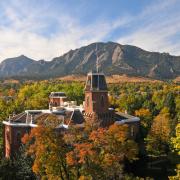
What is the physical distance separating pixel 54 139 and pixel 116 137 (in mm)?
7114

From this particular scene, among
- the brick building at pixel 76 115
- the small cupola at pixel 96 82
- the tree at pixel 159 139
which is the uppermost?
the small cupola at pixel 96 82

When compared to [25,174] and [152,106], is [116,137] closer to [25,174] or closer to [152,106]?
[25,174]

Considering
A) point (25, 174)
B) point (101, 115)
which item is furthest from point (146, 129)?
point (25, 174)

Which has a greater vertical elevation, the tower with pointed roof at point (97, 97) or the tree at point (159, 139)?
the tower with pointed roof at point (97, 97)

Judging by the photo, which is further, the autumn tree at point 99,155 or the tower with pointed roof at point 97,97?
the tower with pointed roof at point 97,97

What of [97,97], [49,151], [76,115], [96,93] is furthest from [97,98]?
[49,151]

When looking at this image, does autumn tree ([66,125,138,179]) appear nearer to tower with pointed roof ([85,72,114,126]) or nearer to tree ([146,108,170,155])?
tower with pointed roof ([85,72,114,126])

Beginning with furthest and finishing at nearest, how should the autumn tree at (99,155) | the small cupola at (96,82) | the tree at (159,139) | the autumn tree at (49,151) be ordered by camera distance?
1. the tree at (159,139)
2. the small cupola at (96,82)
3. the autumn tree at (49,151)
4. the autumn tree at (99,155)

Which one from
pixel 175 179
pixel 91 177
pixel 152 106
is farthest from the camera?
pixel 152 106

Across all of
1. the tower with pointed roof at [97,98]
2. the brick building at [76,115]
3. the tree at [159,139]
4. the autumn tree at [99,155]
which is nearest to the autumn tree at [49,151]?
the autumn tree at [99,155]

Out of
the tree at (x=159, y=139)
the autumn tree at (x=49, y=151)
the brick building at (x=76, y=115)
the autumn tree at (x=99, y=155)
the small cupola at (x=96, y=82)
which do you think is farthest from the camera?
the tree at (x=159, y=139)

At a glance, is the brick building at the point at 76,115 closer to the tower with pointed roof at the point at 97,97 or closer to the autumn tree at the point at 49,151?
the tower with pointed roof at the point at 97,97

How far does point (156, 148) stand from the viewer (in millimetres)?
67500

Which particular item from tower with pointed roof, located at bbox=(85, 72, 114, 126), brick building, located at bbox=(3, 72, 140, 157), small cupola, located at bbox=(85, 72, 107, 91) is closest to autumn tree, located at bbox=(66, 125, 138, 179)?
brick building, located at bbox=(3, 72, 140, 157)
